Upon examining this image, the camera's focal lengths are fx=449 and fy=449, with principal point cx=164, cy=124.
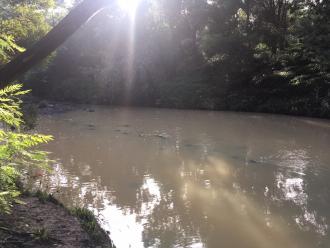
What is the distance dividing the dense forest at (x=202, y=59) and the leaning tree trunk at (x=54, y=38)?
20.3m

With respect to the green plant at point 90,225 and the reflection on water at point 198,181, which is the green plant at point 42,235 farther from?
the reflection on water at point 198,181

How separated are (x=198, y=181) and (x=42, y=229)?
5560 mm

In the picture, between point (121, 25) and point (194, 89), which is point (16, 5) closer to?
point (194, 89)

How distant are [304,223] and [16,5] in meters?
5.79

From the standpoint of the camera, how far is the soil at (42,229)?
464 centimetres

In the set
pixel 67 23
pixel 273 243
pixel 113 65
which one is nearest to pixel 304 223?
pixel 273 243

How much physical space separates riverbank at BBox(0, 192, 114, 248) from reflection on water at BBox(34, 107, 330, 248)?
2.62 feet

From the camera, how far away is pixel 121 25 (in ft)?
99.8

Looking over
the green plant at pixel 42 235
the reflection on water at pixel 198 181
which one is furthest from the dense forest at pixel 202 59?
the green plant at pixel 42 235

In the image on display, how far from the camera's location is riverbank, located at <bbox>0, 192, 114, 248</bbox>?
4.68 metres

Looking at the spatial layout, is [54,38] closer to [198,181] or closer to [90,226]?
[90,226]

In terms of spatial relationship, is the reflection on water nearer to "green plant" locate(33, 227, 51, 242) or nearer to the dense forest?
"green plant" locate(33, 227, 51, 242)

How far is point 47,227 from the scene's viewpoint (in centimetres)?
529

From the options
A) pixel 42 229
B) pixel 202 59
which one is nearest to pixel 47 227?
pixel 42 229
